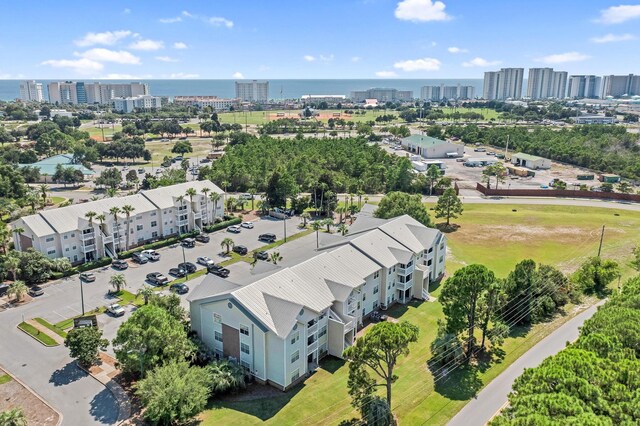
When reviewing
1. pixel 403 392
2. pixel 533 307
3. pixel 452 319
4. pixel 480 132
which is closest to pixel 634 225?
pixel 533 307

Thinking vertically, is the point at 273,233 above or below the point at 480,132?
below

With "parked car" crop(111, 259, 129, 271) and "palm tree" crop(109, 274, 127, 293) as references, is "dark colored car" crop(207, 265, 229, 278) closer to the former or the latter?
"palm tree" crop(109, 274, 127, 293)

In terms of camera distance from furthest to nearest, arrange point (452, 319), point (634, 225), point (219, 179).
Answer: point (219, 179), point (634, 225), point (452, 319)

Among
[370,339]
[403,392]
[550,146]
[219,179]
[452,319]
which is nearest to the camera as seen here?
[370,339]

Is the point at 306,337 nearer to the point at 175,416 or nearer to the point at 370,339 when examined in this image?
the point at 370,339

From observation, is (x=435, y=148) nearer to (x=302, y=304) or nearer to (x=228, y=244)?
(x=228, y=244)

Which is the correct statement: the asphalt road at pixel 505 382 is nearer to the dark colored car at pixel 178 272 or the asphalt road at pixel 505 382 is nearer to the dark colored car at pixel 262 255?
the dark colored car at pixel 262 255

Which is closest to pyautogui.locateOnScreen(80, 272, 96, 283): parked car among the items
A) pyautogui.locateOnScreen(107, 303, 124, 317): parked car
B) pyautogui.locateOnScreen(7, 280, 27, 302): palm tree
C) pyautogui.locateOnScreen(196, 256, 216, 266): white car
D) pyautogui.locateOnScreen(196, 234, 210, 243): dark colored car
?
pyautogui.locateOnScreen(7, 280, 27, 302): palm tree
